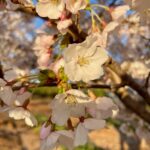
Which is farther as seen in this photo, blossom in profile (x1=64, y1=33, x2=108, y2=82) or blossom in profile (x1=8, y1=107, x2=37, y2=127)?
blossom in profile (x1=8, y1=107, x2=37, y2=127)

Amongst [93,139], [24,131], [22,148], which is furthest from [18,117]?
[24,131]

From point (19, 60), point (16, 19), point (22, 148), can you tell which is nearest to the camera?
point (16, 19)

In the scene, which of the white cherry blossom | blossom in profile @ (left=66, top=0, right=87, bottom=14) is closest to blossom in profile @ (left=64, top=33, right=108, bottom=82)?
blossom in profile @ (left=66, top=0, right=87, bottom=14)

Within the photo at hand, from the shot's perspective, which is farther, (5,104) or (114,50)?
(114,50)

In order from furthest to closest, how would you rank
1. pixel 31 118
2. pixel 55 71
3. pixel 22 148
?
pixel 22 148 < pixel 31 118 < pixel 55 71

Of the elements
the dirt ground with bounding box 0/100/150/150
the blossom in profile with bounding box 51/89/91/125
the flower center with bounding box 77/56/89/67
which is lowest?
the dirt ground with bounding box 0/100/150/150

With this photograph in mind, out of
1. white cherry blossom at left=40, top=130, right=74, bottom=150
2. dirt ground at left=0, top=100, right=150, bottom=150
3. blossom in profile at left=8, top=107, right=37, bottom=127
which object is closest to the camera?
white cherry blossom at left=40, top=130, right=74, bottom=150

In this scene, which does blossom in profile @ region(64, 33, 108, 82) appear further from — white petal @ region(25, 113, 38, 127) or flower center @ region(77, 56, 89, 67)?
white petal @ region(25, 113, 38, 127)

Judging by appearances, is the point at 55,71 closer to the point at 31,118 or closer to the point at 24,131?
the point at 31,118

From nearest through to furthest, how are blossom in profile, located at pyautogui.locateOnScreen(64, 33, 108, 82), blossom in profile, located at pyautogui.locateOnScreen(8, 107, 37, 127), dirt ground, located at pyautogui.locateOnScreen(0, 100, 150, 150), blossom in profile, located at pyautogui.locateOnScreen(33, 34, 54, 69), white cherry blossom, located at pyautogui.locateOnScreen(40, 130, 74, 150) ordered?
blossom in profile, located at pyautogui.locateOnScreen(64, 33, 108, 82) < white cherry blossom, located at pyautogui.locateOnScreen(40, 130, 74, 150) < blossom in profile, located at pyautogui.locateOnScreen(8, 107, 37, 127) < blossom in profile, located at pyautogui.locateOnScreen(33, 34, 54, 69) < dirt ground, located at pyautogui.locateOnScreen(0, 100, 150, 150)
